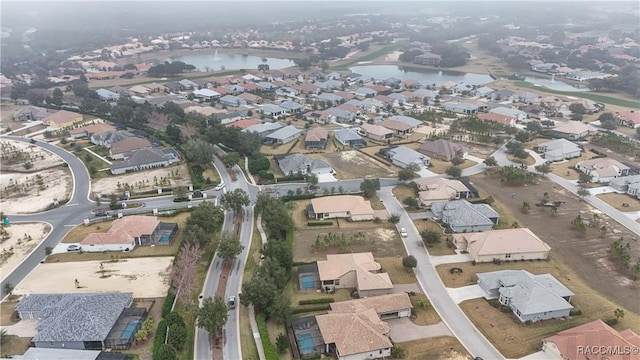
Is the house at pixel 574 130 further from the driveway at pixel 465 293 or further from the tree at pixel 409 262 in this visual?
the tree at pixel 409 262

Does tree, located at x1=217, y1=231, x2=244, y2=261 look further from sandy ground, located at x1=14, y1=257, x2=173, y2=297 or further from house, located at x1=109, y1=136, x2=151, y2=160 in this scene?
house, located at x1=109, y1=136, x2=151, y2=160

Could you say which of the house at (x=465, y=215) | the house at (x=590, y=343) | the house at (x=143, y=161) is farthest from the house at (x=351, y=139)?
the house at (x=590, y=343)

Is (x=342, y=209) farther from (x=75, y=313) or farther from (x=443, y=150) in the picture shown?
(x=75, y=313)

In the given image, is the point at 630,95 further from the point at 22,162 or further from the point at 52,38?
the point at 52,38

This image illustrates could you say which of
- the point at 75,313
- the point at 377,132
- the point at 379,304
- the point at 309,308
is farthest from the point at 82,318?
the point at 377,132

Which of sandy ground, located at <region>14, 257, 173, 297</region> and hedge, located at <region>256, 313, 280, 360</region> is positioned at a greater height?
sandy ground, located at <region>14, 257, 173, 297</region>

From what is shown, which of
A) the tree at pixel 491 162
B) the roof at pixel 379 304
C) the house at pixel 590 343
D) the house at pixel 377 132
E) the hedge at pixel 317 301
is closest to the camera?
the house at pixel 590 343

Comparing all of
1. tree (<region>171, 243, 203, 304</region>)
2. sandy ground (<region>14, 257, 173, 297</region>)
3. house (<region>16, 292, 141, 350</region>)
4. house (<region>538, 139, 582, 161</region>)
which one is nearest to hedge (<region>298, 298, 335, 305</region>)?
tree (<region>171, 243, 203, 304</region>)
